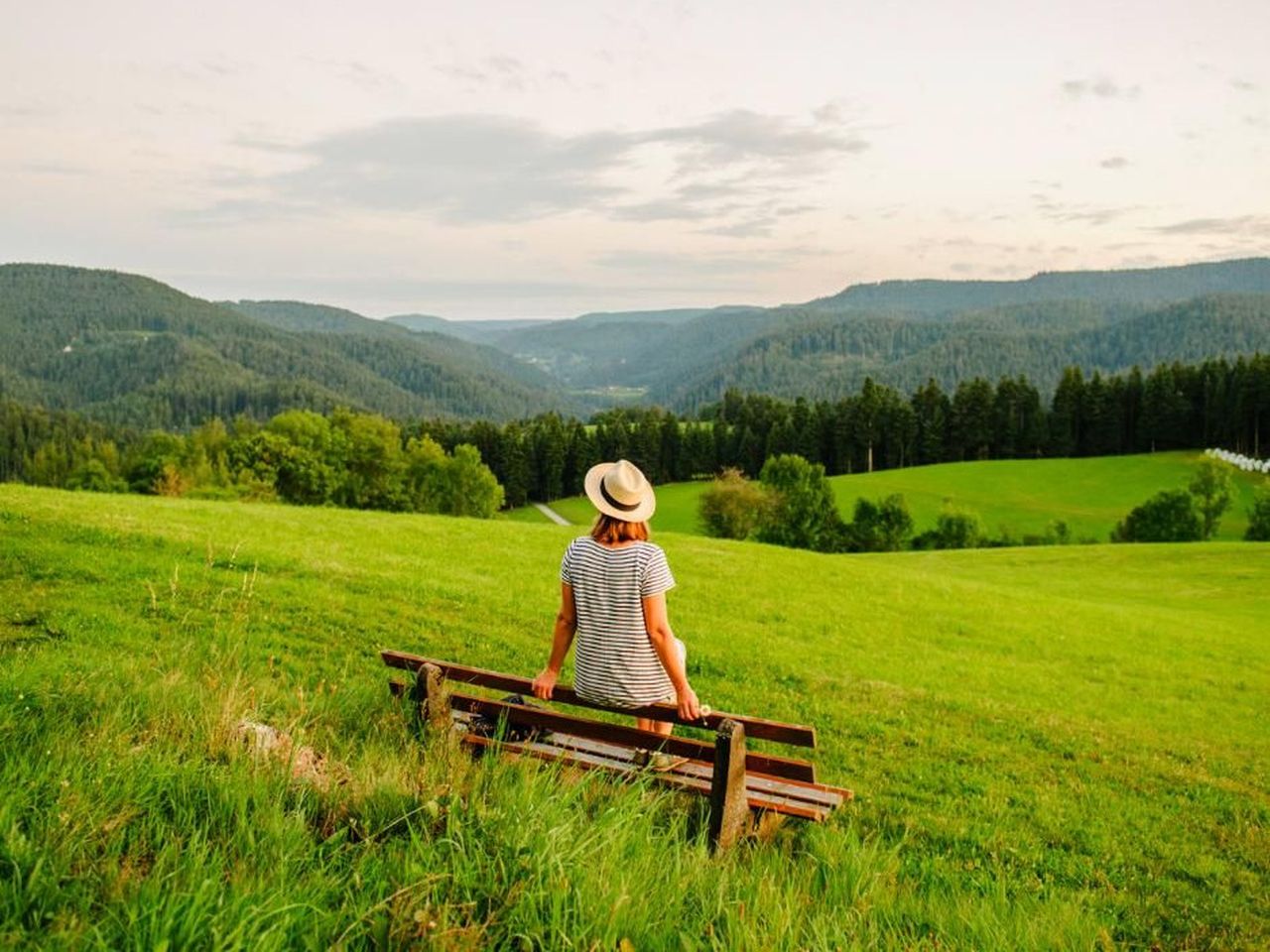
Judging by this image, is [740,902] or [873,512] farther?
[873,512]

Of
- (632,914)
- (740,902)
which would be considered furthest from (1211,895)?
(632,914)

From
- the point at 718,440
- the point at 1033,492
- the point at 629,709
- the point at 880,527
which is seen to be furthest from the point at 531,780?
the point at 718,440

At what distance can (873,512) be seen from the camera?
7738 cm

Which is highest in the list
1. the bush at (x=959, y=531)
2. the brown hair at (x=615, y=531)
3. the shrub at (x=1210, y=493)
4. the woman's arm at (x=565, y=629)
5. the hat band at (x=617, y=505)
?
the hat band at (x=617, y=505)

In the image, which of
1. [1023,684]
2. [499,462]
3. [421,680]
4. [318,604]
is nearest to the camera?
[421,680]

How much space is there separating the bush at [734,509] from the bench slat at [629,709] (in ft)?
245

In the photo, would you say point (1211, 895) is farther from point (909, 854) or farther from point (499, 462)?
point (499, 462)

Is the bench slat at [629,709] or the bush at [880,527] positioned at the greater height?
the bench slat at [629,709]

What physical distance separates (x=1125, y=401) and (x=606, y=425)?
7353 centimetres

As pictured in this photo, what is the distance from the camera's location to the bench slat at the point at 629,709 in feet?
19.0

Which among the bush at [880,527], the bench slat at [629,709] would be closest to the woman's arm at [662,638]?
the bench slat at [629,709]

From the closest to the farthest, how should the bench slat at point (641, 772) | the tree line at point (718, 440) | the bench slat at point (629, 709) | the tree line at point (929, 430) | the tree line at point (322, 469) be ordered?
the bench slat at point (629, 709)
the bench slat at point (641, 772)
the tree line at point (322, 469)
the tree line at point (718, 440)
the tree line at point (929, 430)

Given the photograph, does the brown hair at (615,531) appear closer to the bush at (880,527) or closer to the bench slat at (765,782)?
the bench slat at (765,782)

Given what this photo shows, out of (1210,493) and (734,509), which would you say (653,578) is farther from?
(1210,493)
